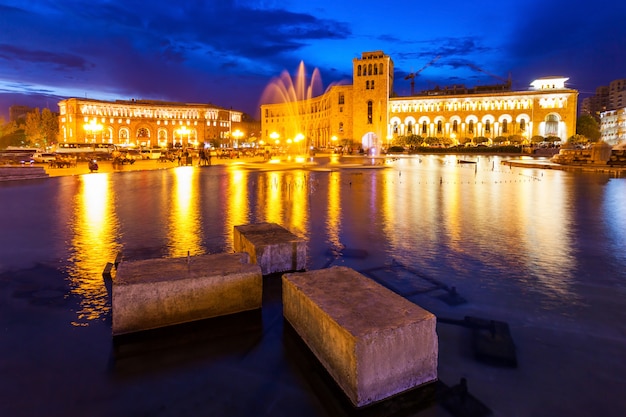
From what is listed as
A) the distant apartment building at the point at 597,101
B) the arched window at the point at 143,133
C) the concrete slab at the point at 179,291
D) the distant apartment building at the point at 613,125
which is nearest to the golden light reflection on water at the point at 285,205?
the concrete slab at the point at 179,291

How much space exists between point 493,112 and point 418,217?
→ 81007 millimetres

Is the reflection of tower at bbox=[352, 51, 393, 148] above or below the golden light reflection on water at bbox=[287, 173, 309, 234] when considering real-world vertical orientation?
above

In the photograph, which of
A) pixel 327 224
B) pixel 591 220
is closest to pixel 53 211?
pixel 327 224

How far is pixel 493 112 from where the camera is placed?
8206 centimetres

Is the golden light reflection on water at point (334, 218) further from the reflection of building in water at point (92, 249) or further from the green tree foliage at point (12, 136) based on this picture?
the green tree foliage at point (12, 136)

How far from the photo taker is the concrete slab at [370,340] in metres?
2.71

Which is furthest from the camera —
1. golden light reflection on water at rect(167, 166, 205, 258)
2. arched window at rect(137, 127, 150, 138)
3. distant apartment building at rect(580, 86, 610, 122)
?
distant apartment building at rect(580, 86, 610, 122)

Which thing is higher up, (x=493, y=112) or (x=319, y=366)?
(x=493, y=112)

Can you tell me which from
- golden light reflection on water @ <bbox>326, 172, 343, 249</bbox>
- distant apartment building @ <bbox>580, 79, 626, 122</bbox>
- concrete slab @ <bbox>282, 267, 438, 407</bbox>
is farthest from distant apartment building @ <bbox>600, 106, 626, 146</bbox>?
concrete slab @ <bbox>282, 267, 438, 407</bbox>

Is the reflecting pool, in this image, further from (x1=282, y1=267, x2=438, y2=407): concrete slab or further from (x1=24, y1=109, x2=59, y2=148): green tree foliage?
(x1=24, y1=109, x2=59, y2=148): green tree foliage

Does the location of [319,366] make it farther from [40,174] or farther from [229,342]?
[40,174]

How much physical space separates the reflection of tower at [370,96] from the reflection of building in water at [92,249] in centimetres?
7262

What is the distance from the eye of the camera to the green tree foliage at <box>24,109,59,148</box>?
8438 cm

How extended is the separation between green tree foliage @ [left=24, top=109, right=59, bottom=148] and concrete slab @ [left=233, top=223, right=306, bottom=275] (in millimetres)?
92373
